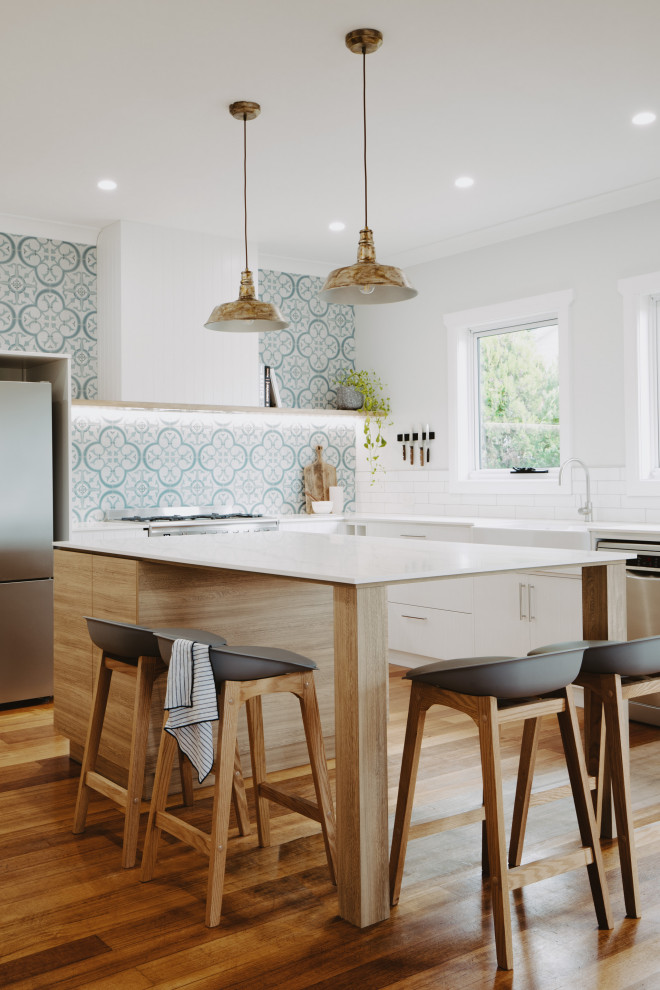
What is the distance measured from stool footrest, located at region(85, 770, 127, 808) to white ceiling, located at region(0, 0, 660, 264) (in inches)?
98.0

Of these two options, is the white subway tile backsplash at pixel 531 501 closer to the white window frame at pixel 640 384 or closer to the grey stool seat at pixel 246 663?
the white window frame at pixel 640 384

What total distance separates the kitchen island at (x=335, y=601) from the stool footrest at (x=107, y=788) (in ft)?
1.77

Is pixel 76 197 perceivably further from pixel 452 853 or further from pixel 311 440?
pixel 452 853

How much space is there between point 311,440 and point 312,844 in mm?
3945

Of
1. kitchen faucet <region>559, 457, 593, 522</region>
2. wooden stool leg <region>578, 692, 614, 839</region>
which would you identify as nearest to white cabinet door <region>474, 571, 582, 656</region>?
kitchen faucet <region>559, 457, 593, 522</region>

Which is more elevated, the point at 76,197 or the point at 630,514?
the point at 76,197

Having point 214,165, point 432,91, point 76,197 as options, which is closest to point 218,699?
point 432,91

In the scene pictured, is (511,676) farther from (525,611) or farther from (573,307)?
(573,307)

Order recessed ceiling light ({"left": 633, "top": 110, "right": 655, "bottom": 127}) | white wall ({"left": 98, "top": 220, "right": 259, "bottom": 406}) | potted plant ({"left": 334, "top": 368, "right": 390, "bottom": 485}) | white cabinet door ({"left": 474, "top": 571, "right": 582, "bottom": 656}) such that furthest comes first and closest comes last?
potted plant ({"left": 334, "top": 368, "right": 390, "bottom": 485}) < white wall ({"left": 98, "top": 220, "right": 259, "bottom": 406}) < white cabinet door ({"left": 474, "top": 571, "right": 582, "bottom": 656}) < recessed ceiling light ({"left": 633, "top": 110, "right": 655, "bottom": 127})

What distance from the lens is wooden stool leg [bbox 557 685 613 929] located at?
2.12 metres

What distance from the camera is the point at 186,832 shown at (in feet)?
7.50

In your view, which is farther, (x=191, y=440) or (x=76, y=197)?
(x=191, y=440)

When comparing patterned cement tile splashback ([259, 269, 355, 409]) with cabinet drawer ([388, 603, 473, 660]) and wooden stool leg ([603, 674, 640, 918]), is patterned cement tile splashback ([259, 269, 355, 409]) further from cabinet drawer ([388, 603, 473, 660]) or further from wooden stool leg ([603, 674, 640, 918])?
wooden stool leg ([603, 674, 640, 918])

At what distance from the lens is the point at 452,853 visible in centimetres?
261
